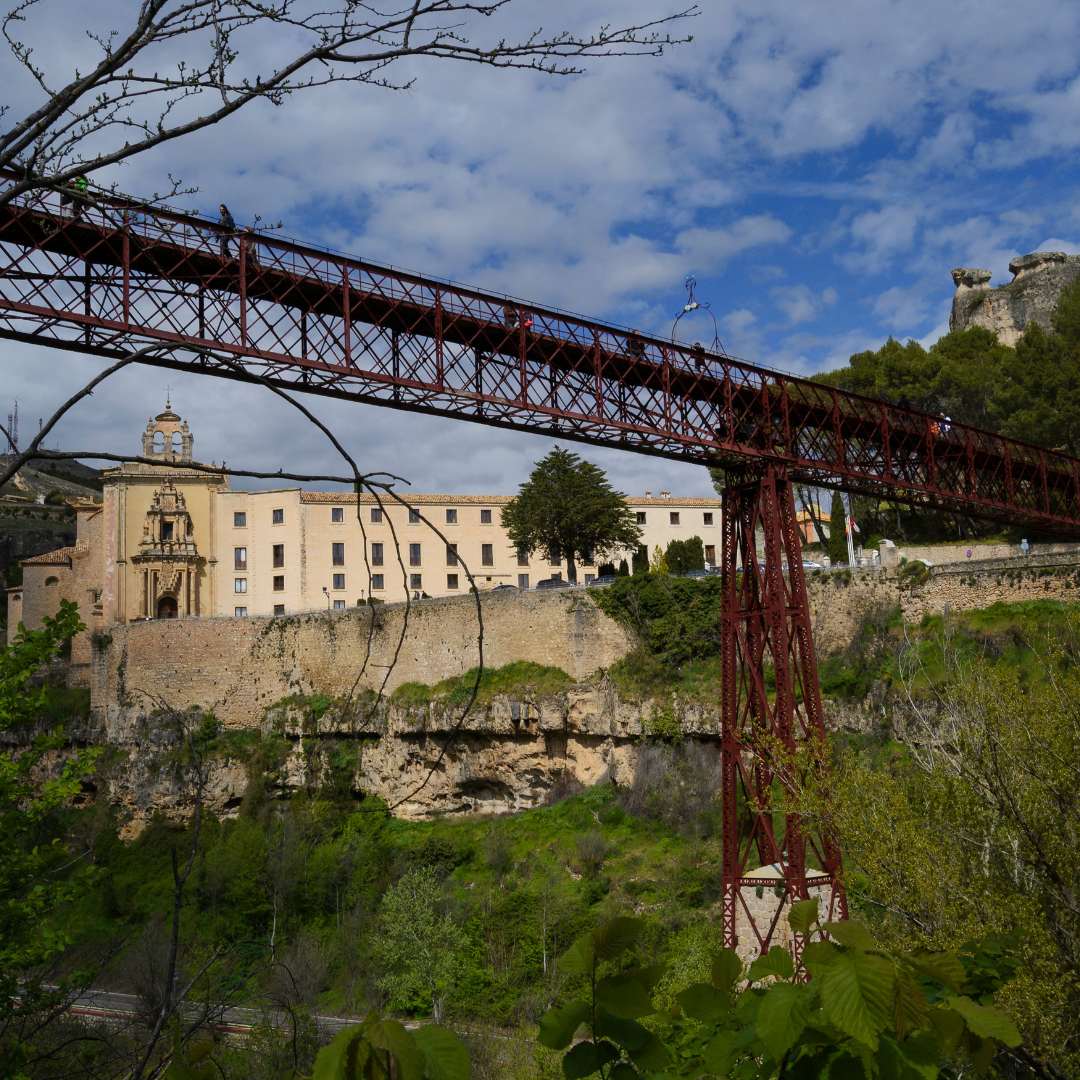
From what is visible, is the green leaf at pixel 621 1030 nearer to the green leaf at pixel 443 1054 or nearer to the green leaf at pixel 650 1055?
the green leaf at pixel 650 1055

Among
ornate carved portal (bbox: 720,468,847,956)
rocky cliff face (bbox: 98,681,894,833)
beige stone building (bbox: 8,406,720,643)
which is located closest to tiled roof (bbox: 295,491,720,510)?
beige stone building (bbox: 8,406,720,643)

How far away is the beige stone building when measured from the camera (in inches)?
1695

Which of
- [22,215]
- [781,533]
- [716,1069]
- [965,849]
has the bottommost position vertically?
[965,849]

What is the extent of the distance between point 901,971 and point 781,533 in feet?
50.0

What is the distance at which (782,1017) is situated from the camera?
187 centimetres

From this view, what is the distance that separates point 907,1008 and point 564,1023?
60cm

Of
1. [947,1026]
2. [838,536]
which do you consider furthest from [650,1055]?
[838,536]

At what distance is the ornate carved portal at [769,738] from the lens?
580 inches

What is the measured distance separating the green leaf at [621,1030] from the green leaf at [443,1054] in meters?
0.35

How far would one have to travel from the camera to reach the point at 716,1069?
6.73 feet

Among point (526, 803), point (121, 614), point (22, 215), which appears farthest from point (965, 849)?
point (121, 614)

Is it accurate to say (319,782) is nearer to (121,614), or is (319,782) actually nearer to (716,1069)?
(121,614)

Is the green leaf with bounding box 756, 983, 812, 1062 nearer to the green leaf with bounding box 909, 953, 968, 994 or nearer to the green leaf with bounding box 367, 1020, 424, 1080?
the green leaf with bounding box 909, 953, 968, 994

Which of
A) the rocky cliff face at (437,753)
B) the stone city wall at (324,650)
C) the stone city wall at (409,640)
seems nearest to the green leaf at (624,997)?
the rocky cliff face at (437,753)
